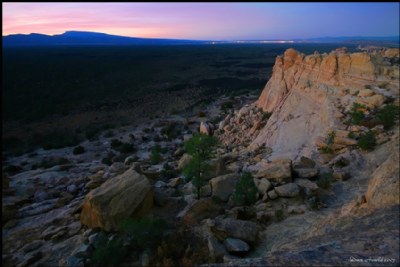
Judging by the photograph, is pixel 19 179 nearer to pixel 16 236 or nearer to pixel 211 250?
pixel 16 236

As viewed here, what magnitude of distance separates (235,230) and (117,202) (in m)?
3.15

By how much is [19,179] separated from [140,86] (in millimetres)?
31153

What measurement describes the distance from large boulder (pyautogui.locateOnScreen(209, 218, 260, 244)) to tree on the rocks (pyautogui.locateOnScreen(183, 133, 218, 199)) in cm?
242

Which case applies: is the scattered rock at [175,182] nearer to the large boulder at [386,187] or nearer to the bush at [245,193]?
the bush at [245,193]

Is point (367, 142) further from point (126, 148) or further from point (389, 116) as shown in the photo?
point (126, 148)

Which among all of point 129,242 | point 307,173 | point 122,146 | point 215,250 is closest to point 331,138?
point 307,173

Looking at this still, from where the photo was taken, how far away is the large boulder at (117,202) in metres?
8.30

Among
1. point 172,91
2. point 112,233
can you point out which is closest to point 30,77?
point 172,91

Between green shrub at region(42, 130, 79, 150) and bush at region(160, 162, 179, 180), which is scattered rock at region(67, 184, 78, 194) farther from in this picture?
green shrub at region(42, 130, 79, 150)

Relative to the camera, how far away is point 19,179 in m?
13.7

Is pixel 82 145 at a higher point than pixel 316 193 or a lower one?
lower

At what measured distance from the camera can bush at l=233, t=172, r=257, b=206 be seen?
9084mm

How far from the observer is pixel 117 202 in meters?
8.50

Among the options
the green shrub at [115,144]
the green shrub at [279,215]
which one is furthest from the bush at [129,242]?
the green shrub at [115,144]
